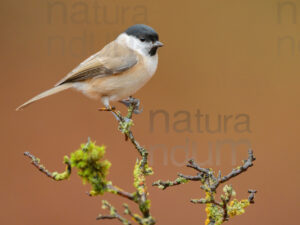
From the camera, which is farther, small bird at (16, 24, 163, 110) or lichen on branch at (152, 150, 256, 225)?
small bird at (16, 24, 163, 110)

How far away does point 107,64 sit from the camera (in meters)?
1.05

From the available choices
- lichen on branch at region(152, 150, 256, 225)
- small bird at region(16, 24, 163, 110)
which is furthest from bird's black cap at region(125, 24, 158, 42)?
lichen on branch at region(152, 150, 256, 225)

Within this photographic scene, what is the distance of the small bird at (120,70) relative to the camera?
3.23ft

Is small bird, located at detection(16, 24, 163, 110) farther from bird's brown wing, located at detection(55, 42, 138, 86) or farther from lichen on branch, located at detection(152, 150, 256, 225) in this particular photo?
lichen on branch, located at detection(152, 150, 256, 225)

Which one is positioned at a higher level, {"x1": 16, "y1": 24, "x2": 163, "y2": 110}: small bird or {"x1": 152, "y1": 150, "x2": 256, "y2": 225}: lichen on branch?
{"x1": 16, "y1": 24, "x2": 163, "y2": 110}: small bird

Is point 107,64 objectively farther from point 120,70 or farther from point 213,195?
point 213,195

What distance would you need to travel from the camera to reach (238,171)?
0.56 meters

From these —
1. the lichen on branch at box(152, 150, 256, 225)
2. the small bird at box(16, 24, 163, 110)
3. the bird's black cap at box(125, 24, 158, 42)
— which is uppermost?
the bird's black cap at box(125, 24, 158, 42)

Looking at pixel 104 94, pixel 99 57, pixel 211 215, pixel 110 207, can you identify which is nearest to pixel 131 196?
pixel 110 207

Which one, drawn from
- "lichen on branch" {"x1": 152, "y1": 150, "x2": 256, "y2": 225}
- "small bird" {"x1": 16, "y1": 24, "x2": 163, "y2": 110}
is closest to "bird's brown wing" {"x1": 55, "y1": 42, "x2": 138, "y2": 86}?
"small bird" {"x1": 16, "y1": 24, "x2": 163, "y2": 110}

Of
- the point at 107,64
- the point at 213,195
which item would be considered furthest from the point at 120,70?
the point at 213,195

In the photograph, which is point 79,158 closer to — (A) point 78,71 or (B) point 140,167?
(B) point 140,167

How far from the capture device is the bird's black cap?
956 millimetres

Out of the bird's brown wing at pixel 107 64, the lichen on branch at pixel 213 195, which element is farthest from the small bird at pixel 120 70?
the lichen on branch at pixel 213 195
